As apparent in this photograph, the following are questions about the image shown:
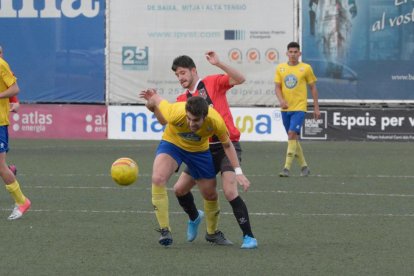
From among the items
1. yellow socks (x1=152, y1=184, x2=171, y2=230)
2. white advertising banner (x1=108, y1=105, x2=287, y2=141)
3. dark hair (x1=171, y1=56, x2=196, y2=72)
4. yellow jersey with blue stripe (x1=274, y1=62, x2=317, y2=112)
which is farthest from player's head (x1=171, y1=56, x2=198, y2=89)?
white advertising banner (x1=108, y1=105, x2=287, y2=141)

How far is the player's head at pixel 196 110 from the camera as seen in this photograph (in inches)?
383

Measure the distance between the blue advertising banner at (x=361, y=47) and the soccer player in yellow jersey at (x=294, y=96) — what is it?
9.98m

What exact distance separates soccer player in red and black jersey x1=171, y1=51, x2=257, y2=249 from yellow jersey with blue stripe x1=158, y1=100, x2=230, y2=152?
0.30m

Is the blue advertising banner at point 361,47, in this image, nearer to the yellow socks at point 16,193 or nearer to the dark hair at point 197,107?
the yellow socks at point 16,193

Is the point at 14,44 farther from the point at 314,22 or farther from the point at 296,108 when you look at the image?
the point at 296,108

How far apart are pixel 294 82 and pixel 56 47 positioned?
12414 mm

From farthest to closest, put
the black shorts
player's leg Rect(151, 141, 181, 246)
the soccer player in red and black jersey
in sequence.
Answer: the black shorts < the soccer player in red and black jersey < player's leg Rect(151, 141, 181, 246)

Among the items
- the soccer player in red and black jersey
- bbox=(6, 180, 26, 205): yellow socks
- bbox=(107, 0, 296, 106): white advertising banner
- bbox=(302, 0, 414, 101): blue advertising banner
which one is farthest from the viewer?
bbox=(107, 0, 296, 106): white advertising banner

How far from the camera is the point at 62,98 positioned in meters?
29.9

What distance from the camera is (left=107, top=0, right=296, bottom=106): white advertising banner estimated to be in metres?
29.3

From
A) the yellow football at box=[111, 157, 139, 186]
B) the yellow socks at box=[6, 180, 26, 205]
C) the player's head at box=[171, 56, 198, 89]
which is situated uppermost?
the player's head at box=[171, 56, 198, 89]

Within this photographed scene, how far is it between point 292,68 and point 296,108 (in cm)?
74

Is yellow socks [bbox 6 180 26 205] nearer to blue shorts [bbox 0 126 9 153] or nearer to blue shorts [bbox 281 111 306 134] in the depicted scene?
blue shorts [bbox 0 126 9 153]

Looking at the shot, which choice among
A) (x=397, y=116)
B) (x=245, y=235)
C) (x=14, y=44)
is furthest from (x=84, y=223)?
(x=14, y=44)
